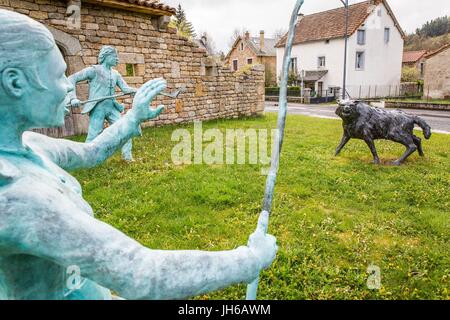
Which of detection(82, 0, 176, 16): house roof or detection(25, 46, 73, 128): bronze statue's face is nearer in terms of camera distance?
detection(25, 46, 73, 128): bronze statue's face

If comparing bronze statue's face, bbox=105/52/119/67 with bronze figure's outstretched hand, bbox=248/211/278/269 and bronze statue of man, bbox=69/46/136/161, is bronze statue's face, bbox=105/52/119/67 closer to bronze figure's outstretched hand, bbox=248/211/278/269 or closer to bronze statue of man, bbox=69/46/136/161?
bronze statue of man, bbox=69/46/136/161

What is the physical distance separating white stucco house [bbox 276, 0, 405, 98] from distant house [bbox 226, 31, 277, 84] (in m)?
6.49

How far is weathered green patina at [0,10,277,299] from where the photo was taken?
0.92 m

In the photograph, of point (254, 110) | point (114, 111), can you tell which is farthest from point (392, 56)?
point (114, 111)

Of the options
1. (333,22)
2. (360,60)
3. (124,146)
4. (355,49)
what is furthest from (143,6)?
(360,60)

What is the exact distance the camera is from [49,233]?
35.9 inches

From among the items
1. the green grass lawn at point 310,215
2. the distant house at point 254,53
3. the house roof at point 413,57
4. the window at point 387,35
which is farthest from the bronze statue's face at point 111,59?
the house roof at point 413,57

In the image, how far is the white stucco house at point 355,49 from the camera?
33.6m

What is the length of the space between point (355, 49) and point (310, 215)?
33162 millimetres

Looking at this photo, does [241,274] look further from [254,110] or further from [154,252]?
[254,110]

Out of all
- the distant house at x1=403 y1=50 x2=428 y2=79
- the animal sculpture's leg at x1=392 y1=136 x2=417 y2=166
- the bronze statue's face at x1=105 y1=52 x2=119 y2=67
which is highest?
the distant house at x1=403 y1=50 x2=428 y2=79

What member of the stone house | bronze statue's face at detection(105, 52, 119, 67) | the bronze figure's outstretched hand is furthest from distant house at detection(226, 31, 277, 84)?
the bronze figure's outstretched hand

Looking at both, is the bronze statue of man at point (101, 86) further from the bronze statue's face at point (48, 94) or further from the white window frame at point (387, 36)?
the white window frame at point (387, 36)

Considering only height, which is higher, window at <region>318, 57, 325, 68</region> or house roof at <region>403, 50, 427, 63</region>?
house roof at <region>403, 50, 427, 63</region>
